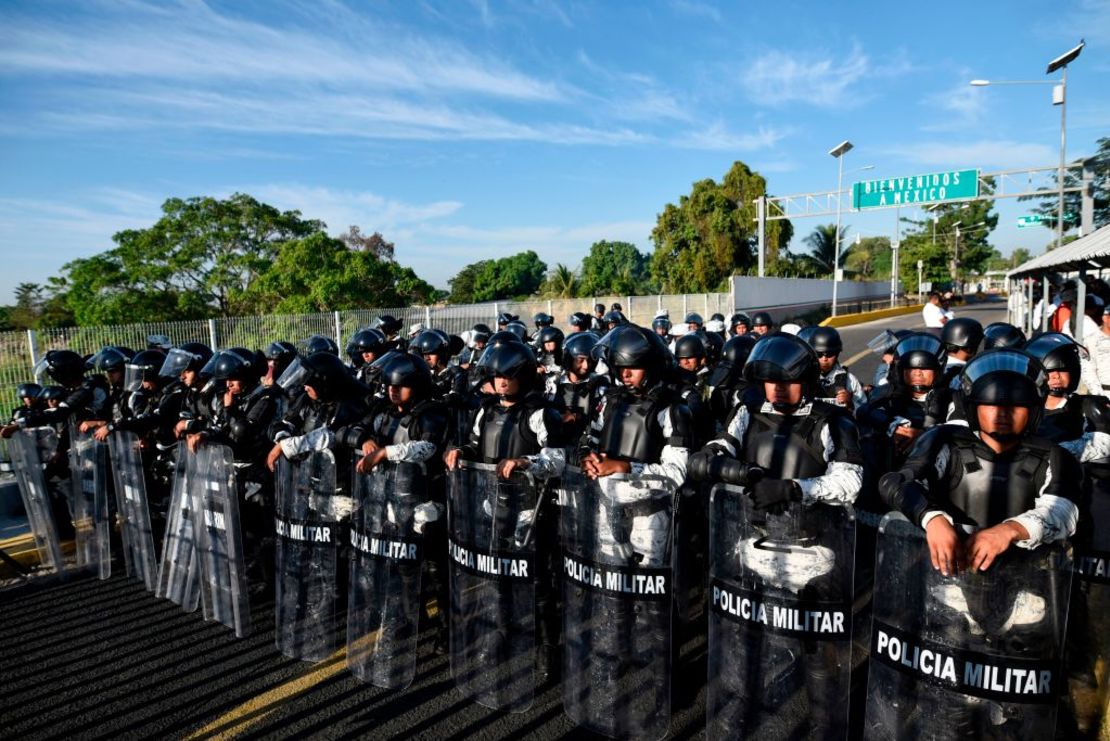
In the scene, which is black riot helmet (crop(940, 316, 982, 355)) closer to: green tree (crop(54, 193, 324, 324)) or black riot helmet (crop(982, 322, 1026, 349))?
black riot helmet (crop(982, 322, 1026, 349))

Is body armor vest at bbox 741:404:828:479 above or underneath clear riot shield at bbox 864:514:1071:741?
above

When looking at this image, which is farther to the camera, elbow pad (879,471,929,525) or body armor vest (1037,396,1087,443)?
body armor vest (1037,396,1087,443)

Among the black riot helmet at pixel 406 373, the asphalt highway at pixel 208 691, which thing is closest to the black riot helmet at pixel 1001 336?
the asphalt highway at pixel 208 691

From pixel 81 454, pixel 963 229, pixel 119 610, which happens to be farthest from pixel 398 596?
pixel 963 229

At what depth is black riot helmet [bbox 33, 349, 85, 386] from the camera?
21.0 ft

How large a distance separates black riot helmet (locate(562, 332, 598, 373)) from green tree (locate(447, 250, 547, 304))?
51654 millimetres

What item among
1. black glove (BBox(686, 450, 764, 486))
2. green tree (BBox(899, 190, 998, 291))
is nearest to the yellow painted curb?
green tree (BBox(899, 190, 998, 291))

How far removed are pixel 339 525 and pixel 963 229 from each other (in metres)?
70.5

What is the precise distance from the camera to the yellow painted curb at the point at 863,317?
30078 millimetres

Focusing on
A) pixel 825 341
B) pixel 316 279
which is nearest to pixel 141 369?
pixel 825 341

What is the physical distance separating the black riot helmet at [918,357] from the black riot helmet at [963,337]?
0.37m

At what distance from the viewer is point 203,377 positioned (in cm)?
571

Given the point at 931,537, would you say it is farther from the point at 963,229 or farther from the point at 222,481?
the point at 963,229

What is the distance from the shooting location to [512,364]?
4031 mm
